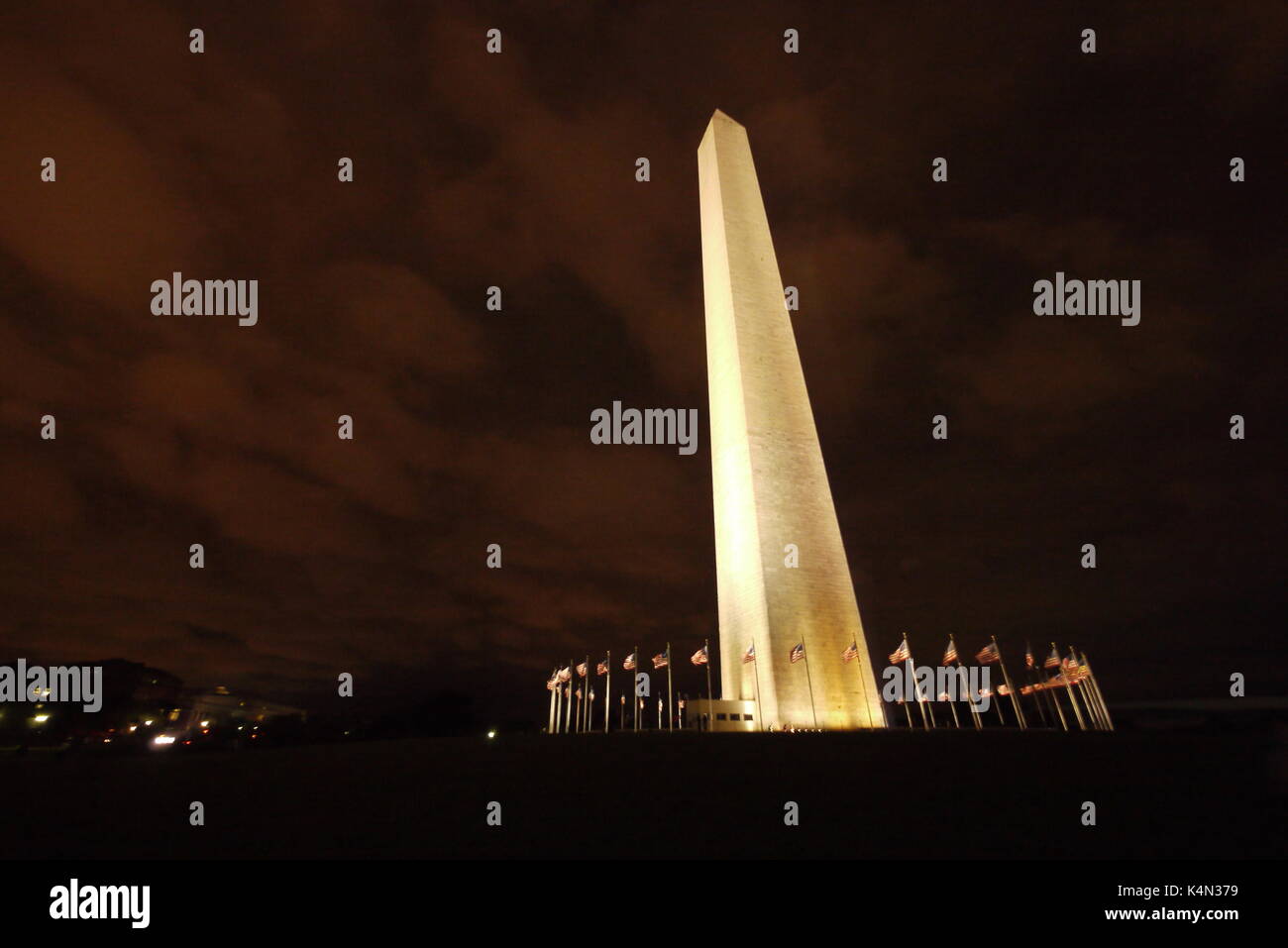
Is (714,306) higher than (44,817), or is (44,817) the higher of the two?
(714,306)

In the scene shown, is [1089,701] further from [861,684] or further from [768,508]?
[768,508]

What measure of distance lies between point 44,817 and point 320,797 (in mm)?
3599

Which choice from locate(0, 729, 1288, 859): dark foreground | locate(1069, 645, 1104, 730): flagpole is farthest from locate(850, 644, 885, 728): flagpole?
locate(0, 729, 1288, 859): dark foreground

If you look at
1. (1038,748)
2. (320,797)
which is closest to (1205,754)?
(1038,748)

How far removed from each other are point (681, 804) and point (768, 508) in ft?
74.2

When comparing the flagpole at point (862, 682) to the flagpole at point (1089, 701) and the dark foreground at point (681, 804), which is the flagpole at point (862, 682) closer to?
the flagpole at point (1089, 701)

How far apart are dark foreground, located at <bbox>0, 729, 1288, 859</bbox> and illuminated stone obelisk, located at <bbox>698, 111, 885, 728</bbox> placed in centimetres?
1288

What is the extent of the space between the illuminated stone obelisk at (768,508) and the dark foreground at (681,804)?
12884 mm

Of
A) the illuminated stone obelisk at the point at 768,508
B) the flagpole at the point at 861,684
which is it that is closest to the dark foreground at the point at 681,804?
the illuminated stone obelisk at the point at 768,508

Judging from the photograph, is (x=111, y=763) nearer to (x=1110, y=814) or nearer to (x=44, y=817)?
(x=44, y=817)

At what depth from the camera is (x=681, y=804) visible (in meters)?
12.2

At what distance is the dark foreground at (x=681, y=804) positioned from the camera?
9.31 m

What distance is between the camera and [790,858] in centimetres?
879

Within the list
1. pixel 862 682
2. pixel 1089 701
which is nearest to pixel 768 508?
pixel 862 682
